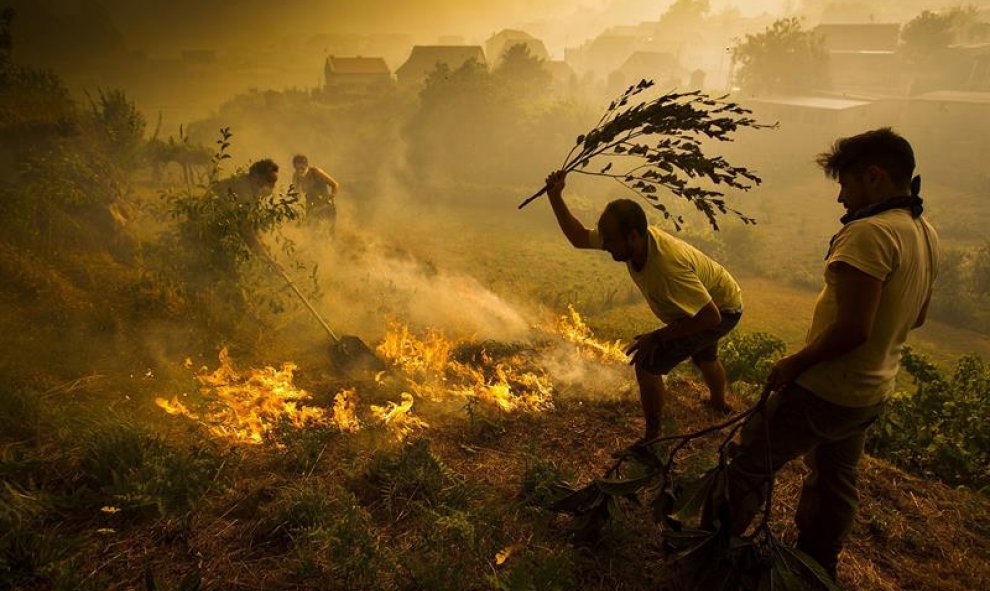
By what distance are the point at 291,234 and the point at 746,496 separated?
9.26 metres

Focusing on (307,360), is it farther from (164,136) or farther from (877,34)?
(877,34)

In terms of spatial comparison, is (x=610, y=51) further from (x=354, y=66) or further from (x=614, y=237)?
(x=614, y=237)

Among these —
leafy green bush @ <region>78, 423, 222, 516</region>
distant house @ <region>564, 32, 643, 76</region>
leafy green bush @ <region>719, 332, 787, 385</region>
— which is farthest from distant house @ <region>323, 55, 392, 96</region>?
distant house @ <region>564, 32, 643, 76</region>

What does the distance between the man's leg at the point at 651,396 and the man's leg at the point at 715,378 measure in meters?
Answer: 0.84

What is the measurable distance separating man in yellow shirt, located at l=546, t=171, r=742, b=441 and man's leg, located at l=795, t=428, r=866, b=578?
1073 millimetres

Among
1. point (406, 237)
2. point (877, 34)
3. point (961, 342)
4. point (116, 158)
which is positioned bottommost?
point (961, 342)

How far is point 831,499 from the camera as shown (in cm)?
274

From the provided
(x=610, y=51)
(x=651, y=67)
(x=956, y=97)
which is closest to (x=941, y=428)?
(x=956, y=97)

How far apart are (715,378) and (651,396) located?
1181 millimetres

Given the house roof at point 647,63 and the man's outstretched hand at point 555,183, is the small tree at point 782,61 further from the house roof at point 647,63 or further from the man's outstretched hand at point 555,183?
the man's outstretched hand at point 555,183

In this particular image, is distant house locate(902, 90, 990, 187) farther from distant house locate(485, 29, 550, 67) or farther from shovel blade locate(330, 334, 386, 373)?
A: shovel blade locate(330, 334, 386, 373)

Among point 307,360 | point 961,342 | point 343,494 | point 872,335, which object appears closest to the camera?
point 872,335

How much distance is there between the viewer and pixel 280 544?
2.87 metres

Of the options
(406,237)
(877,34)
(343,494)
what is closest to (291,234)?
(406,237)
